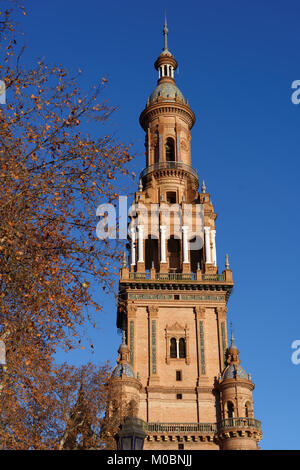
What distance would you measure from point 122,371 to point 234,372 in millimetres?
8988

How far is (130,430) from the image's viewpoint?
1811 centimetres

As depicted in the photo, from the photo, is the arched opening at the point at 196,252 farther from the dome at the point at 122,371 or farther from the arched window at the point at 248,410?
the arched window at the point at 248,410

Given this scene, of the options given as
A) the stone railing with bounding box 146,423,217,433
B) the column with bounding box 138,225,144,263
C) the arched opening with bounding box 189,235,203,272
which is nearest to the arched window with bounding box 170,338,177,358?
the stone railing with bounding box 146,423,217,433

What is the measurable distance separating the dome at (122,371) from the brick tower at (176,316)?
0.30 ft

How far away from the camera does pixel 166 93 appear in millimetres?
69875

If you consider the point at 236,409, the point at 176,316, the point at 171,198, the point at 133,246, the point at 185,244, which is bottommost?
the point at 236,409

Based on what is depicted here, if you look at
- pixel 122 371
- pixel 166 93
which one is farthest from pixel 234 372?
pixel 166 93

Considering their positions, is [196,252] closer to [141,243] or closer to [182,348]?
[141,243]

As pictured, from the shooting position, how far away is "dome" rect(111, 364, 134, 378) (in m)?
50.7

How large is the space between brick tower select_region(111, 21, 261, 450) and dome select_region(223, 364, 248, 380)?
3.6 inches

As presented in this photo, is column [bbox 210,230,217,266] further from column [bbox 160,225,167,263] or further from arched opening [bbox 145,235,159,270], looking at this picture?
arched opening [bbox 145,235,159,270]

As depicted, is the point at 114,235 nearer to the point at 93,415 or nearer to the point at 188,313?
the point at 93,415

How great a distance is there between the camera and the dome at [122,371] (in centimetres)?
5068
